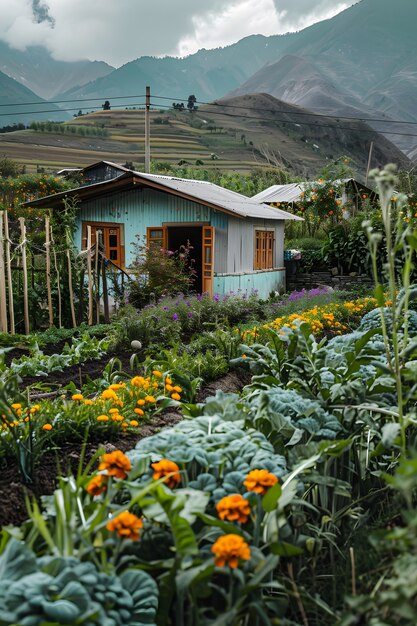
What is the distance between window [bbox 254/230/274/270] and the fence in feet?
21.2

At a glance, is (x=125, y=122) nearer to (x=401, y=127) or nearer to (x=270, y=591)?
(x=270, y=591)

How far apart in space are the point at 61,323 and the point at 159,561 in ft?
25.6

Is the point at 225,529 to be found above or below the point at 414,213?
below

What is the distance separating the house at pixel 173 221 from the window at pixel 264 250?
0.03 m

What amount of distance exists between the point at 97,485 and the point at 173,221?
12.3 metres

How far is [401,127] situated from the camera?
186000 mm

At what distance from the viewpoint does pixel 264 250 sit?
53.3ft

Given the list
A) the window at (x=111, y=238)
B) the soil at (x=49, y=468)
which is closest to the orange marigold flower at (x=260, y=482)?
the soil at (x=49, y=468)

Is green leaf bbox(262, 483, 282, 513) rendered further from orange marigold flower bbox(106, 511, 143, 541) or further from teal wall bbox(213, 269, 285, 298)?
teal wall bbox(213, 269, 285, 298)

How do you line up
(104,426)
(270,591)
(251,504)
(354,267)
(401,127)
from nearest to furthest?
1. (251,504)
2. (270,591)
3. (104,426)
4. (354,267)
5. (401,127)

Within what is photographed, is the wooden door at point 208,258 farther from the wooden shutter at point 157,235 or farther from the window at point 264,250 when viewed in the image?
the window at point 264,250

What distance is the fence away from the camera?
838 cm

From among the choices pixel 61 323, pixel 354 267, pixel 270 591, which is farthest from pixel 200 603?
pixel 354 267

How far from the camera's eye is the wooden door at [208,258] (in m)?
13.2
